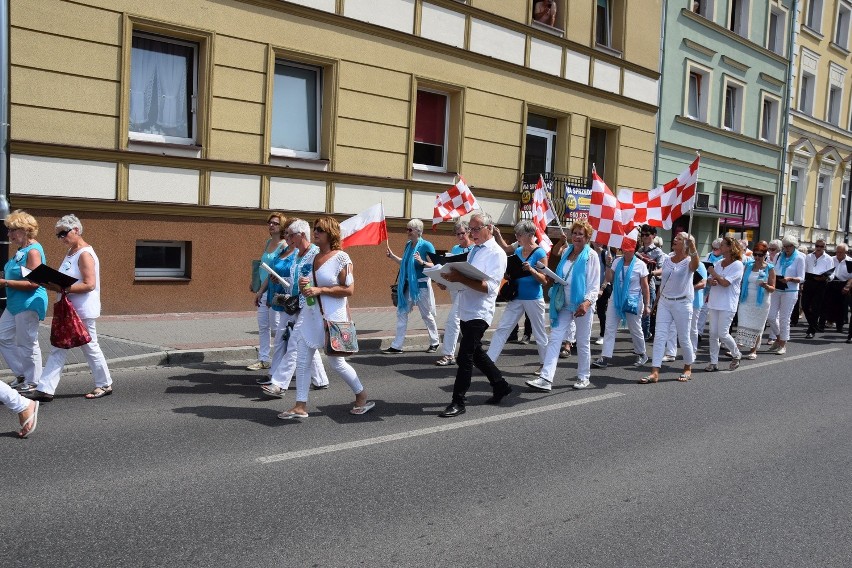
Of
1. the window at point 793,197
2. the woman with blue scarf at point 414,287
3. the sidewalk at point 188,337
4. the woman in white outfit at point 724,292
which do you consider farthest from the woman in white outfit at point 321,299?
the window at point 793,197

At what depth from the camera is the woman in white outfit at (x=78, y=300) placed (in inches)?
278

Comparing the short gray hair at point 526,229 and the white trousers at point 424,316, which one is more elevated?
the short gray hair at point 526,229

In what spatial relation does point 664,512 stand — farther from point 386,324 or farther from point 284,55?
point 284,55

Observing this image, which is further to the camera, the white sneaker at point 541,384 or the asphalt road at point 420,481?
the white sneaker at point 541,384

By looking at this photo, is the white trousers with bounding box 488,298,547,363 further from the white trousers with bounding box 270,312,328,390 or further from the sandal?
the sandal

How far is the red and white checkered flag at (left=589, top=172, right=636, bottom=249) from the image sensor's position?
10.6 meters

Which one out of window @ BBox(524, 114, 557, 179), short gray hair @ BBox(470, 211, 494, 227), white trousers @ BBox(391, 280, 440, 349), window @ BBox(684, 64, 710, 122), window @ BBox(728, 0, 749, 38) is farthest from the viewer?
window @ BBox(728, 0, 749, 38)

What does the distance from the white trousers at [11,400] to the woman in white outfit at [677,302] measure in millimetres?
6524

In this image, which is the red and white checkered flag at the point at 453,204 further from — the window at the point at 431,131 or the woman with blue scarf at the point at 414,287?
the window at the point at 431,131

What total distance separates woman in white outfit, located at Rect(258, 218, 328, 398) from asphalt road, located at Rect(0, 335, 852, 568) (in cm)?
27

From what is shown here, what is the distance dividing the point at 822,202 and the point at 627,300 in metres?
27.0

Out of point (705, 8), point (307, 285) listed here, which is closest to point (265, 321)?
point (307, 285)

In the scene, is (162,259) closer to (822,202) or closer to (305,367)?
(305,367)

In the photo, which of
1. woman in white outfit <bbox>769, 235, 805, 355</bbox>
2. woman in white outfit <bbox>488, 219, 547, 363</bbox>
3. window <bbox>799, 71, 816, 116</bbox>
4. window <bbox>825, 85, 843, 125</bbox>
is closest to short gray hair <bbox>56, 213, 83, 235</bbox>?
woman in white outfit <bbox>488, 219, 547, 363</bbox>
